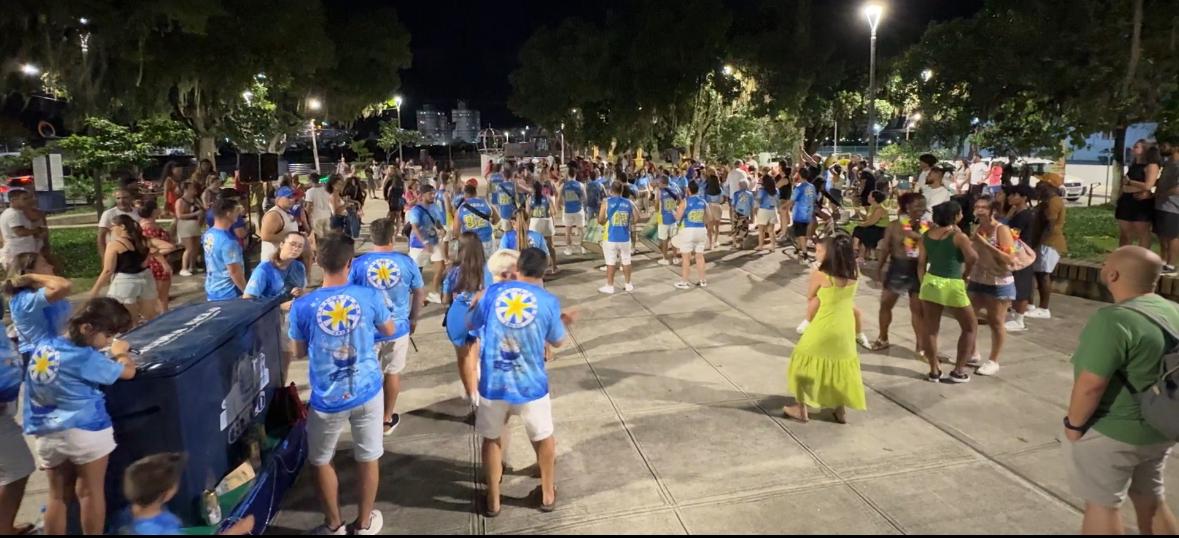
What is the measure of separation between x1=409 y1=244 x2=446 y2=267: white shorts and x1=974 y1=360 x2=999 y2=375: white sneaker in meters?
6.43

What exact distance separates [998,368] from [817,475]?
118 inches

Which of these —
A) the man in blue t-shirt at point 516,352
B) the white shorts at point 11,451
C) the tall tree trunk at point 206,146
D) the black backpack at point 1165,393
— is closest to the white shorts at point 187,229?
the tall tree trunk at point 206,146

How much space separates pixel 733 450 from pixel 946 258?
2.68m

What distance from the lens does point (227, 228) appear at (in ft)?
19.9

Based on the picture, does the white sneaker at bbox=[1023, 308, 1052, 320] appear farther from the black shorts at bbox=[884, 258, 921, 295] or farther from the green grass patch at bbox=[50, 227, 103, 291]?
the green grass patch at bbox=[50, 227, 103, 291]

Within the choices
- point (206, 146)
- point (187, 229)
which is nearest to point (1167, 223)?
point (187, 229)

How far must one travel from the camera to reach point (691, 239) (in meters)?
10.5

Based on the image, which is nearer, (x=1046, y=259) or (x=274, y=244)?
(x=274, y=244)

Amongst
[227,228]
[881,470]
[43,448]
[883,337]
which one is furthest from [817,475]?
[227,228]

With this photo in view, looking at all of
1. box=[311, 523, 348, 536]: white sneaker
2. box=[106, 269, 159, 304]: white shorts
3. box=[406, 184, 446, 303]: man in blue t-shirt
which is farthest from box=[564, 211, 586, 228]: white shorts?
box=[311, 523, 348, 536]: white sneaker

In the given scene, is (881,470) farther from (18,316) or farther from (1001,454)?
(18,316)

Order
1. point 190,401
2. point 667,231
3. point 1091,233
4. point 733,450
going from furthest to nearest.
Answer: point 1091,233 → point 667,231 → point 733,450 → point 190,401

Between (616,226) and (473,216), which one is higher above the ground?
(473,216)

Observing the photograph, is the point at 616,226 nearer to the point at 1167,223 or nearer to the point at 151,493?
the point at 1167,223
